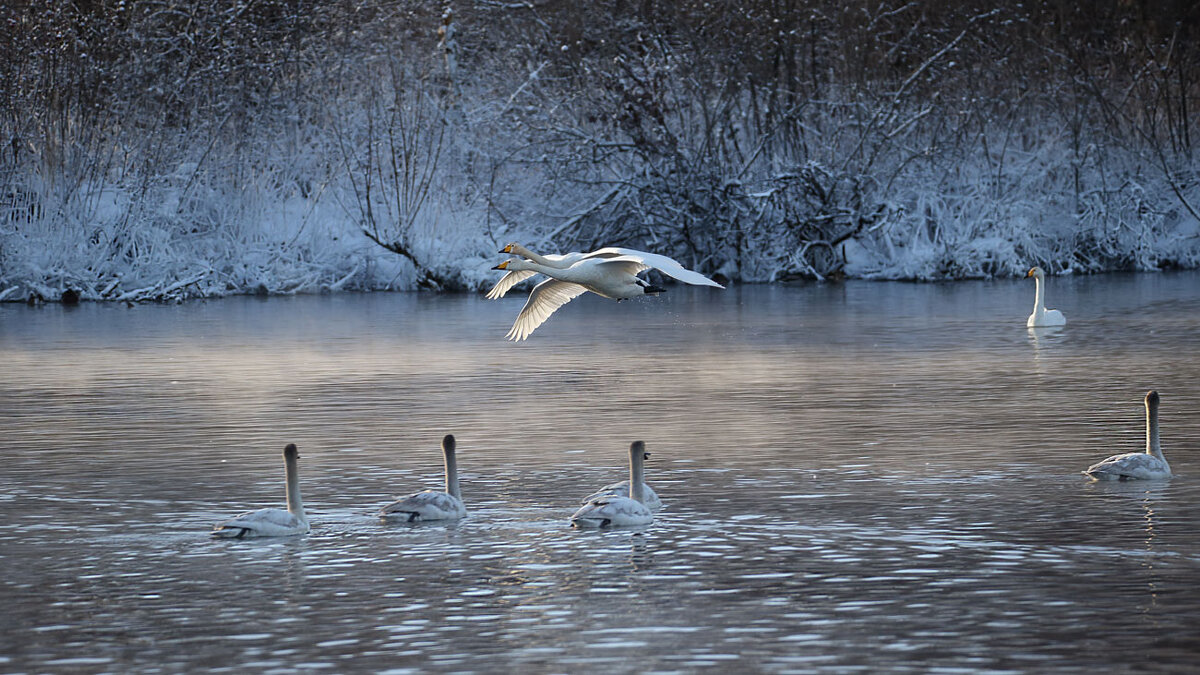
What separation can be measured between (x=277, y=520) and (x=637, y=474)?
1892mm

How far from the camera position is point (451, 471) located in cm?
958

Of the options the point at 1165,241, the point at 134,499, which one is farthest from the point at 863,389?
the point at 1165,241

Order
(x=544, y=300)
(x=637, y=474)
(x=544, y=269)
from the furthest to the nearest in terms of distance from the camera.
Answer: (x=544, y=300), (x=544, y=269), (x=637, y=474)

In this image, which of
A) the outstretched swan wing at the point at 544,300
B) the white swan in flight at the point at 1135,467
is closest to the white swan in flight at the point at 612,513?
the white swan in flight at the point at 1135,467

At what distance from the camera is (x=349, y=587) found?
7.98 m

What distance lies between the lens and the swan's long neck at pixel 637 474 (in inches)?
375

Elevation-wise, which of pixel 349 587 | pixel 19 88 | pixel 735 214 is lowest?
pixel 349 587

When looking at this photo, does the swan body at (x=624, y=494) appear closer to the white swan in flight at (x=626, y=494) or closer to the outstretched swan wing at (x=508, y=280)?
the white swan in flight at (x=626, y=494)

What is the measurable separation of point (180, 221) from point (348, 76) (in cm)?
567

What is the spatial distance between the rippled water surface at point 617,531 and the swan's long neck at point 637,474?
1.26 ft

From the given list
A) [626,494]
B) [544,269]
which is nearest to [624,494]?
[626,494]

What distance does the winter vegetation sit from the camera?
30578 millimetres

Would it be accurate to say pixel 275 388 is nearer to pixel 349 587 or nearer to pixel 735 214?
pixel 349 587

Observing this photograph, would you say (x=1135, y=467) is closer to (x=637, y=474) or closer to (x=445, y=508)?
(x=637, y=474)
